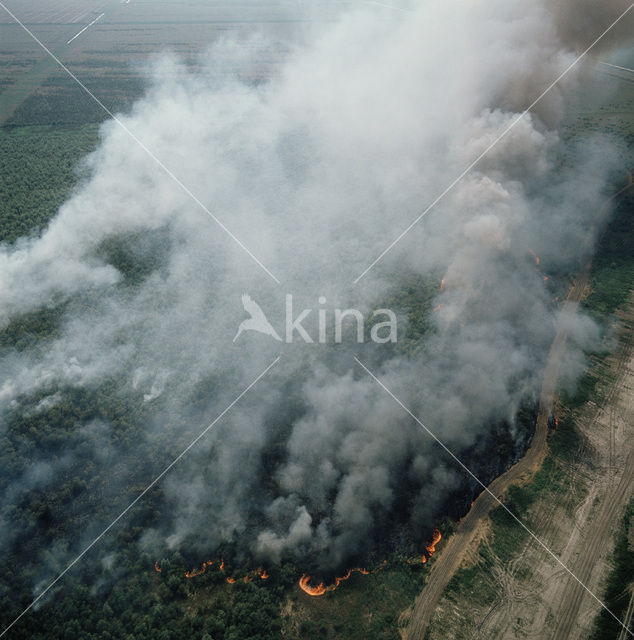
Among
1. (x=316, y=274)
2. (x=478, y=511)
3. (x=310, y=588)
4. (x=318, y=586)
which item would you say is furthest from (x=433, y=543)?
(x=316, y=274)

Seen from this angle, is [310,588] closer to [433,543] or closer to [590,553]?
[433,543]

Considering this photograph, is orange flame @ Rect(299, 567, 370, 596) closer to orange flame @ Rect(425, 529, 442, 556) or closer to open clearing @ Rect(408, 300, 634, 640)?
open clearing @ Rect(408, 300, 634, 640)

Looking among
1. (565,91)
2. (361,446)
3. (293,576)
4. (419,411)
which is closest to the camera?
(293,576)

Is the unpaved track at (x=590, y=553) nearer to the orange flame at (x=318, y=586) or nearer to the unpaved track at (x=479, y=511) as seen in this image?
the unpaved track at (x=479, y=511)

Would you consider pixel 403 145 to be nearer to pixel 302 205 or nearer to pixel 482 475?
pixel 302 205

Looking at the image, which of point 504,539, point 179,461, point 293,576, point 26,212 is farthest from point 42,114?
point 504,539

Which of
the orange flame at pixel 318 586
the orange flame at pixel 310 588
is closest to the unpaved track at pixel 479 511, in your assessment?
the orange flame at pixel 318 586
